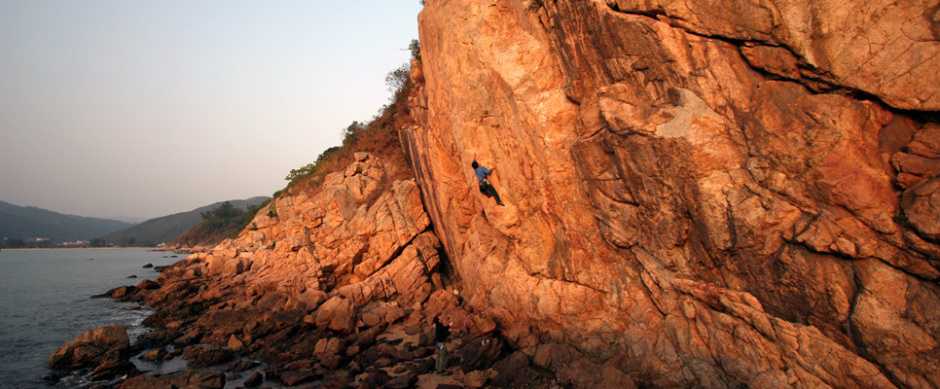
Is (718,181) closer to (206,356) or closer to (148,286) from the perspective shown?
(206,356)

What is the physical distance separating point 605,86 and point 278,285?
2052 cm

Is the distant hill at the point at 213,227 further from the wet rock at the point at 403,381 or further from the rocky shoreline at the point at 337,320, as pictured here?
the wet rock at the point at 403,381

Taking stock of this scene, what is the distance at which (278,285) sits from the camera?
24250 mm

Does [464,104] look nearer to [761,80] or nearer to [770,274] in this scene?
[761,80]

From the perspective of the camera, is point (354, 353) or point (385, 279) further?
point (385, 279)

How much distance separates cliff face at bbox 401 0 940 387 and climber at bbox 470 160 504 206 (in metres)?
0.37

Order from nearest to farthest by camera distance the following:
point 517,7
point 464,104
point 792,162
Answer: point 792,162 → point 517,7 → point 464,104

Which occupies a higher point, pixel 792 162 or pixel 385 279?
pixel 792 162

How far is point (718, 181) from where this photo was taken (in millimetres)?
9852

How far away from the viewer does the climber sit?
15.0 m

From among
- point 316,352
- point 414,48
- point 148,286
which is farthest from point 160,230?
point 316,352

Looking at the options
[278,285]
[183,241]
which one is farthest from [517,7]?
[183,241]

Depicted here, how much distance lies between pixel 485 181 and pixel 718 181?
7.36m

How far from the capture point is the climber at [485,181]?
15.0 m
